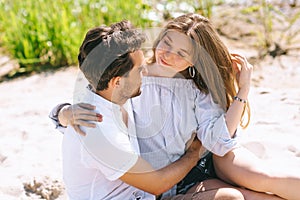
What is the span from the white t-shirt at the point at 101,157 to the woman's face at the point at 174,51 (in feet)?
1.09

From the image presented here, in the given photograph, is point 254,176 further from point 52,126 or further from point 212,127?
point 52,126

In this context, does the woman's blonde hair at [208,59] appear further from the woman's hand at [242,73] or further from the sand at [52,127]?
the sand at [52,127]

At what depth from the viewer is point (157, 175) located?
213cm

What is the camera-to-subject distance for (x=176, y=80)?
7.98ft

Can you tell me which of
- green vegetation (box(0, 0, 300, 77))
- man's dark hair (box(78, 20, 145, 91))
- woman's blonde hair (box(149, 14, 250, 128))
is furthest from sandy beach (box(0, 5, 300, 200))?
man's dark hair (box(78, 20, 145, 91))

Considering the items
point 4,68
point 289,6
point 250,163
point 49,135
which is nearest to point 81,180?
point 250,163

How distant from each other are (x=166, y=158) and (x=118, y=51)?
0.54 metres

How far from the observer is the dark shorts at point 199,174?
2.42 m

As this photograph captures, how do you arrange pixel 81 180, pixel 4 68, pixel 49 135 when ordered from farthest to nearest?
1. pixel 4 68
2. pixel 49 135
3. pixel 81 180

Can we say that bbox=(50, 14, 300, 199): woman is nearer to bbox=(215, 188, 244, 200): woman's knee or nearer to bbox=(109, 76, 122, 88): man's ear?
bbox=(215, 188, 244, 200): woman's knee

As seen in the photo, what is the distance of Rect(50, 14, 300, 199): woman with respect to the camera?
7.67ft

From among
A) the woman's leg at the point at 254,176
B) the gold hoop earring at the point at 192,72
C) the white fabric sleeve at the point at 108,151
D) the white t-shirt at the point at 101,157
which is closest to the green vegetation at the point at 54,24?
the gold hoop earring at the point at 192,72

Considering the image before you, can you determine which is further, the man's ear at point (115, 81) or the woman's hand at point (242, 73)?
the woman's hand at point (242, 73)

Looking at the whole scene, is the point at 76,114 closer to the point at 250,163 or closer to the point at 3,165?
the point at 250,163
